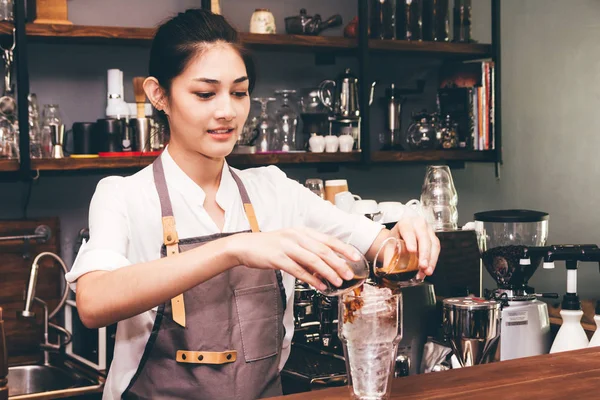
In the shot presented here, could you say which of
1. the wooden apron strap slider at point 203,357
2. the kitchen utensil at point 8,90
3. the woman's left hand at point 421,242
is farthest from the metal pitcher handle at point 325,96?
the woman's left hand at point 421,242

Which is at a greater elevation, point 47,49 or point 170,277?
point 47,49

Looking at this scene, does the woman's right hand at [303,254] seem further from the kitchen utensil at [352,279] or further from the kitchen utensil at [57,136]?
the kitchen utensil at [57,136]

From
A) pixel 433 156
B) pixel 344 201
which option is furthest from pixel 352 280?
pixel 433 156

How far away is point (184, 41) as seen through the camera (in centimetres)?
182

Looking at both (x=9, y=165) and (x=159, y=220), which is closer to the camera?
(x=159, y=220)

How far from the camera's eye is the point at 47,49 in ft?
10.6

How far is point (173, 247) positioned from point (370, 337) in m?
0.64

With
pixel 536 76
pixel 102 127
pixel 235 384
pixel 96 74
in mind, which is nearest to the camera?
pixel 235 384

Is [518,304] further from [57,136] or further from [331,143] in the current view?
[57,136]

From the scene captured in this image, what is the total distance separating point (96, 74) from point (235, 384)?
6.32 feet

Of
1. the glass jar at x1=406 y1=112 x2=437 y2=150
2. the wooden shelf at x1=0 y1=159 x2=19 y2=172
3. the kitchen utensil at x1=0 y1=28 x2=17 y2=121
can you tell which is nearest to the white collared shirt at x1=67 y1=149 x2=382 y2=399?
the wooden shelf at x1=0 y1=159 x2=19 y2=172

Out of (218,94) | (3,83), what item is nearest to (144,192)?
(218,94)

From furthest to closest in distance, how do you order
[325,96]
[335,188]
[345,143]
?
1. [325,96]
2. [345,143]
3. [335,188]

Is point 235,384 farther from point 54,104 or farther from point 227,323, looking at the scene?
point 54,104
